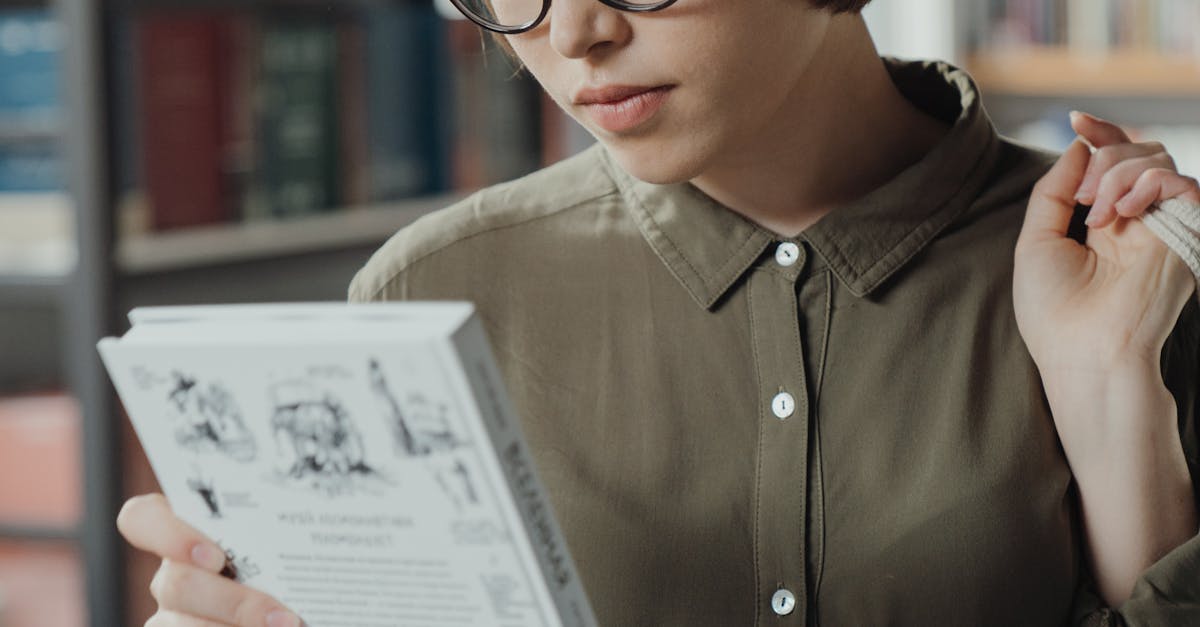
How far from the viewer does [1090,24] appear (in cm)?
327

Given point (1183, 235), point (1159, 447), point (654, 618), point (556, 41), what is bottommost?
point (654, 618)

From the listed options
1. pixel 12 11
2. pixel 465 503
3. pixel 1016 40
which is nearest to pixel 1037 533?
pixel 465 503

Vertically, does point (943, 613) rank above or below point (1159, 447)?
below

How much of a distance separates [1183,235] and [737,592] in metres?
0.40

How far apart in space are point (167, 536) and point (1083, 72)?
2.74 meters

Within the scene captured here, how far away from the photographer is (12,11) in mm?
2348

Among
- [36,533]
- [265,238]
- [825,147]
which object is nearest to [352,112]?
[265,238]

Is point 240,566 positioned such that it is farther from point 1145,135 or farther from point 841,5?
point 1145,135

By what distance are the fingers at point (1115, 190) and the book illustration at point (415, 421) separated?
1.68 feet

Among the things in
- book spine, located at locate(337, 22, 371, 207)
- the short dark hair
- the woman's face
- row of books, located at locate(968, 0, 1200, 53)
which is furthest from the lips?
row of books, located at locate(968, 0, 1200, 53)

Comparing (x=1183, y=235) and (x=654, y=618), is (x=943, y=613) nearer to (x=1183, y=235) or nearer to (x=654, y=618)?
(x=654, y=618)

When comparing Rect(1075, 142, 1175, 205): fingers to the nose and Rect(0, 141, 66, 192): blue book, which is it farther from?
Rect(0, 141, 66, 192): blue book

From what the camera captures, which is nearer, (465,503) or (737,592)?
(465,503)

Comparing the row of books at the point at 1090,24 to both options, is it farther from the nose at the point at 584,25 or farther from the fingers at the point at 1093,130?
the nose at the point at 584,25
